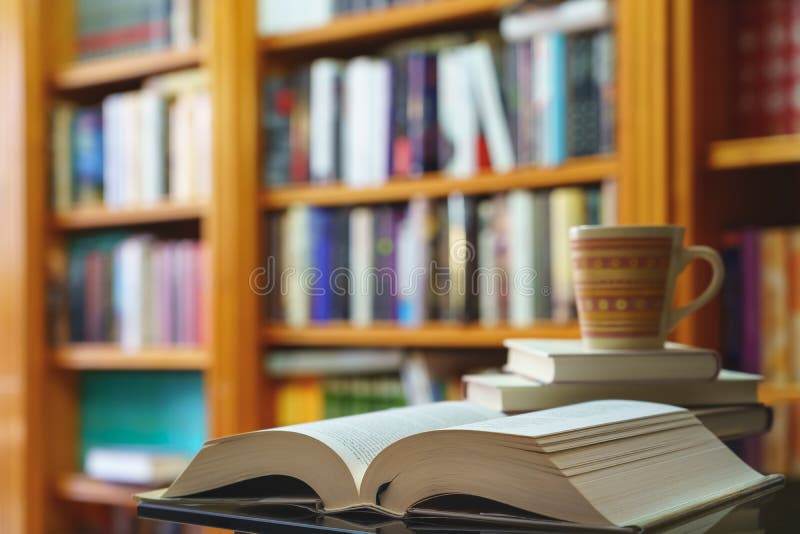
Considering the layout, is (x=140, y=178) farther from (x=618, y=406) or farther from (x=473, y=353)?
(x=618, y=406)

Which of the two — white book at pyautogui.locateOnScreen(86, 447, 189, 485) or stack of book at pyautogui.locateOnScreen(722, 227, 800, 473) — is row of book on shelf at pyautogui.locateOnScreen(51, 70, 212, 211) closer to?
white book at pyautogui.locateOnScreen(86, 447, 189, 485)

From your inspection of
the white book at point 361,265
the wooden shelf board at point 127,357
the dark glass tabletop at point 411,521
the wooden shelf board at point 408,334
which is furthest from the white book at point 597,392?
the wooden shelf board at point 127,357

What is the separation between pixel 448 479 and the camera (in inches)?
19.2

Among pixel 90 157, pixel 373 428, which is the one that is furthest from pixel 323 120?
pixel 373 428

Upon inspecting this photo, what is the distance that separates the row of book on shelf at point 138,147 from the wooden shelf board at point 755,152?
1.01 m

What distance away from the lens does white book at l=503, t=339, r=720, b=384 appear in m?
0.69

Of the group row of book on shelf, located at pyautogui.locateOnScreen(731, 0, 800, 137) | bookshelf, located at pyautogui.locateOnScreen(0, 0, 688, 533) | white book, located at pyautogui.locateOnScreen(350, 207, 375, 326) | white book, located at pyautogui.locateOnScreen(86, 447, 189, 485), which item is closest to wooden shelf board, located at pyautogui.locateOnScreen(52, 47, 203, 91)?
bookshelf, located at pyautogui.locateOnScreen(0, 0, 688, 533)

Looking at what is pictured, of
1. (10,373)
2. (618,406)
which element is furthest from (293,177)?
(618,406)

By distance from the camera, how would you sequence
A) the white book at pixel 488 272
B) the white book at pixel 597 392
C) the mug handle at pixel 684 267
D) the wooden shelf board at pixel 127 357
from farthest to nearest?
1. the wooden shelf board at pixel 127 357
2. the white book at pixel 488 272
3. the mug handle at pixel 684 267
4. the white book at pixel 597 392

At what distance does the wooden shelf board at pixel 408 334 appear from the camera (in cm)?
160

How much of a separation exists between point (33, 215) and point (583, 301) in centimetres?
172

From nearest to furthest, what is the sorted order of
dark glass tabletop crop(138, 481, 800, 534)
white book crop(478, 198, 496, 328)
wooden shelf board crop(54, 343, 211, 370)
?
dark glass tabletop crop(138, 481, 800, 534) < white book crop(478, 198, 496, 328) < wooden shelf board crop(54, 343, 211, 370)

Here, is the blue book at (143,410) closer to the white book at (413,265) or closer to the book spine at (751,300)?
the white book at (413,265)

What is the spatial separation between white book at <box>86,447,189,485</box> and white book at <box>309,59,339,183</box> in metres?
0.70
